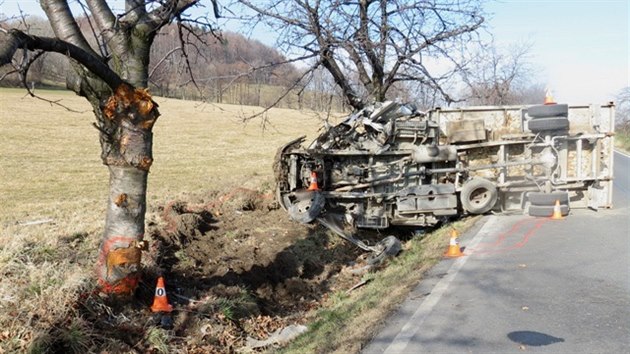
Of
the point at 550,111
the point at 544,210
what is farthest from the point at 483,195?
the point at 550,111

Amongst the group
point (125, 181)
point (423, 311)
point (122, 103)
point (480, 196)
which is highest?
point (122, 103)

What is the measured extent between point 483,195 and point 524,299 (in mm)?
4838

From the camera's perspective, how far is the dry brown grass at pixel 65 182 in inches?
211

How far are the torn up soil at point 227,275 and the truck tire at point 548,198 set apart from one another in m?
3.06

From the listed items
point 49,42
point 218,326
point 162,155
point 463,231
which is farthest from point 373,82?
point 162,155

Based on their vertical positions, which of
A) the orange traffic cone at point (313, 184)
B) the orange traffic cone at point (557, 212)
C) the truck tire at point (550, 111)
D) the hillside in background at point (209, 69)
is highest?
the hillside in background at point (209, 69)

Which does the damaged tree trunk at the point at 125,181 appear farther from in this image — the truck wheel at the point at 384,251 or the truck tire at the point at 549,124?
the truck tire at the point at 549,124

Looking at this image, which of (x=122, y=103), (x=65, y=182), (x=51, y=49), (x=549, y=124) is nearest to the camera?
(x=51, y=49)

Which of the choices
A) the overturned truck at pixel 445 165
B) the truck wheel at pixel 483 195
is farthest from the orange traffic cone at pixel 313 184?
the truck wheel at pixel 483 195

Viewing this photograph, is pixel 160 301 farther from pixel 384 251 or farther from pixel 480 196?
pixel 480 196

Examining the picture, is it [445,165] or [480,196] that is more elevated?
[445,165]

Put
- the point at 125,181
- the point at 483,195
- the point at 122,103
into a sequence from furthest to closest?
1. the point at 483,195
2. the point at 125,181
3. the point at 122,103

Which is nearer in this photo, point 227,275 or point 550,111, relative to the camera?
point 227,275

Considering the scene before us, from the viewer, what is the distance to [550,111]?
9.72 metres
